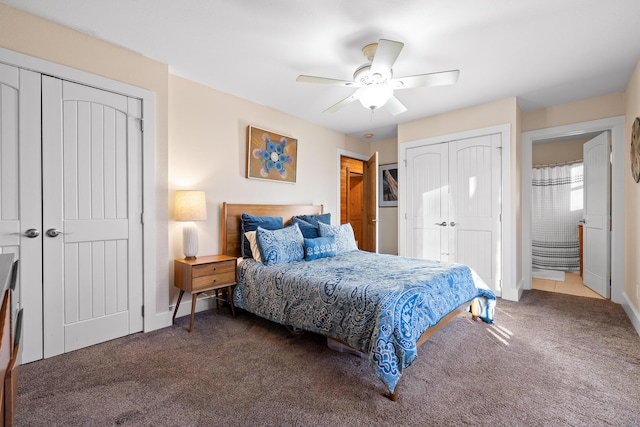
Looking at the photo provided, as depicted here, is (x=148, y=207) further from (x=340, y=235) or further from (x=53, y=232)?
(x=340, y=235)

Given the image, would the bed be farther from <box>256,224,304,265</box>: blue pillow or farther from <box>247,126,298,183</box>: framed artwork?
<box>247,126,298,183</box>: framed artwork

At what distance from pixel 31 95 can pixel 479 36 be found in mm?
3351

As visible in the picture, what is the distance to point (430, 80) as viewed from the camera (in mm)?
2346

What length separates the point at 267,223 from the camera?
3477mm

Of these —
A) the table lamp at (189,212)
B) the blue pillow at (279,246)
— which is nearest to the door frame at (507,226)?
the blue pillow at (279,246)

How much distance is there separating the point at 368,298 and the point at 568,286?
4.04 metres

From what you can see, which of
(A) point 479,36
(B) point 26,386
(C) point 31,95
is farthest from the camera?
(A) point 479,36

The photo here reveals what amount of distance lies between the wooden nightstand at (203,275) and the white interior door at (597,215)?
4432mm

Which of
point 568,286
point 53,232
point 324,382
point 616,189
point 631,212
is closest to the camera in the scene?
point 324,382

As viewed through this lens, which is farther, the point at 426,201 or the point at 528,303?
the point at 426,201

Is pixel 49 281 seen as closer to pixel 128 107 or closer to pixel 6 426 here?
pixel 128 107

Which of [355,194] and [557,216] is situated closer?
[557,216]

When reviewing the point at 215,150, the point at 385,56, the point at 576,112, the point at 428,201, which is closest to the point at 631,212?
the point at 576,112

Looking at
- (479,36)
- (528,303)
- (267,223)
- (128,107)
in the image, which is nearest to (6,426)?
(128,107)
